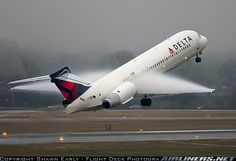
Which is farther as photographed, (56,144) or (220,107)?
(220,107)

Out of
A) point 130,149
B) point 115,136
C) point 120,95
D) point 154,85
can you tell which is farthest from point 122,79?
point 130,149

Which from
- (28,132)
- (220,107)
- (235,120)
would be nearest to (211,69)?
(220,107)

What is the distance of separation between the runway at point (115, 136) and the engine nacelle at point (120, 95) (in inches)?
200

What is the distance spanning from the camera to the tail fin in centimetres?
8988

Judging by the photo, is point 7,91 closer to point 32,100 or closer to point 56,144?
point 32,100

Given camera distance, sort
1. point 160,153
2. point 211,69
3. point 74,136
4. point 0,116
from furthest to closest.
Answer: point 211,69
point 0,116
point 74,136
point 160,153

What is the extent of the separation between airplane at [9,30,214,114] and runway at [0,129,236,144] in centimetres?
473

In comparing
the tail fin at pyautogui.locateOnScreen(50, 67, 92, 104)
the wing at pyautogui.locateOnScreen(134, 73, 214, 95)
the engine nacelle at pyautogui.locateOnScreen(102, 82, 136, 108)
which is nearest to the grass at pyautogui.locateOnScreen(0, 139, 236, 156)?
the engine nacelle at pyautogui.locateOnScreen(102, 82, 136, 108)

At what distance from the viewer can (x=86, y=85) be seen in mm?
92250

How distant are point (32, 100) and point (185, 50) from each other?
45552mm

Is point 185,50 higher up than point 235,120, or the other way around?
point 185,50

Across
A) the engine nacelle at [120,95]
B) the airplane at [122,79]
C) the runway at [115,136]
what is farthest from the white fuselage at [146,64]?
the runway at [115,136]

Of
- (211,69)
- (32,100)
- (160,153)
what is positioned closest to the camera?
(160,153)

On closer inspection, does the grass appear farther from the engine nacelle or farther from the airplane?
the airplane
